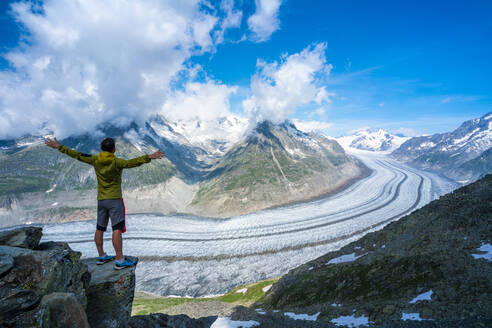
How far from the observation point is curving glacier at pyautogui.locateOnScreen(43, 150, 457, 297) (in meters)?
85.3

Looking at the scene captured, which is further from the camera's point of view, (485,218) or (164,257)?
(164,257)

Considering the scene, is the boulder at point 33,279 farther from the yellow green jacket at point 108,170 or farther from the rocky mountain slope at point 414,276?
the rocky mountain slope at point 414,276

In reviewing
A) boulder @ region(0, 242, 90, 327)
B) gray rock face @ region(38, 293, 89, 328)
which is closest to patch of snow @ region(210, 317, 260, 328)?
boulder @ region(0, 242, 90, 327)

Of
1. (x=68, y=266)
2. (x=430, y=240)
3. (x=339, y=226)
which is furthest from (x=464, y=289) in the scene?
(x=339, y=226)

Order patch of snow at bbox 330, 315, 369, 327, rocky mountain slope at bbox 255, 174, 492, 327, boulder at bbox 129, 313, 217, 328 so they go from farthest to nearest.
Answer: patch of snow at bbox 330, 315, 369, 327 < rocky mountain slope at bbox 255, 174, 492, 327 < boulder at bbox 129, 313, 217, 328

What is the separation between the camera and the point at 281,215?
15362 centimetres

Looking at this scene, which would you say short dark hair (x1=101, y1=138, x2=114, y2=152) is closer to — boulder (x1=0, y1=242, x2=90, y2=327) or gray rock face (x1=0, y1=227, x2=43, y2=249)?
boulder (x1=0, y1=242, x2=90, y2=327)

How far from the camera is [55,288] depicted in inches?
360

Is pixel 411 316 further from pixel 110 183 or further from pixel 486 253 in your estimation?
pixel 110 183

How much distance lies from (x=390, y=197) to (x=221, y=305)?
181264mm

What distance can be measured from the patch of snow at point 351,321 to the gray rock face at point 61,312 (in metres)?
18.0

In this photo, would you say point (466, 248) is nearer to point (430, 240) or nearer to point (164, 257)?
point (430, 240)

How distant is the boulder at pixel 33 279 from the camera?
24.2 feet

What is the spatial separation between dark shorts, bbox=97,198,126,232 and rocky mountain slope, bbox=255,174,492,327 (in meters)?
18.4
